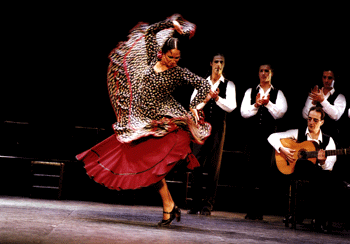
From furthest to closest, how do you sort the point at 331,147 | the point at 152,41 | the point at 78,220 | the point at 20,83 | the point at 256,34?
1. the point at 20,83
2. the point at 256,34
3. the point at 331,147
4. the point at 152,41
5. the point at 78,220

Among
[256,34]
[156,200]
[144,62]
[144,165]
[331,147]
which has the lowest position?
[156,200]

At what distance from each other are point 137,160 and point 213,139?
1631 millimetres

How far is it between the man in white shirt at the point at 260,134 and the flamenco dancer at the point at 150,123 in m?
1.20

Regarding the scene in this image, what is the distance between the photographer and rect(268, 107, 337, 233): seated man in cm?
418

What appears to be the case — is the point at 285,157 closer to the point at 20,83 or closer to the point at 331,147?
the point at 331,147

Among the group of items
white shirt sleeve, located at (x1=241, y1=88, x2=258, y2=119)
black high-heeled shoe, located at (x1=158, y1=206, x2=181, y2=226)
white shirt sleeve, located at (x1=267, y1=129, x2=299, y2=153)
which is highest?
white shirt sleeve, located at (x1=241, y1=88, x2=258, y2=119)

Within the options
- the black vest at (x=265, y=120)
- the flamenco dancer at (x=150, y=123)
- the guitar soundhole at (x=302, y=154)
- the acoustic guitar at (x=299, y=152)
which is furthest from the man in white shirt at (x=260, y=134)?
the flamenco dancer at (x=150, y=123)

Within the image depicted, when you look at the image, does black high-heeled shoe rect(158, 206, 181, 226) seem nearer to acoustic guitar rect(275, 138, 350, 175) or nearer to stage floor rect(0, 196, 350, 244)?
stage floor rect(0, 196, 350, 244)

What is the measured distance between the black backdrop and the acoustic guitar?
1832 mm

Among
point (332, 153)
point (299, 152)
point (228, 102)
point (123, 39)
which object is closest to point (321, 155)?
point (332, 153)

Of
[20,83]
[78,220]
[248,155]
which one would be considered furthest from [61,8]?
[78,220]

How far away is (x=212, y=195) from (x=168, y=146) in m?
1.69

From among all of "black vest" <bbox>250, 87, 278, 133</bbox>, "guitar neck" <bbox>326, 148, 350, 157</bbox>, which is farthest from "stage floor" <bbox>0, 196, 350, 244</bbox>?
"black vest" <bbox>250, 87, 278, 133</bbox>

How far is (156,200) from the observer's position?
6324 mm
